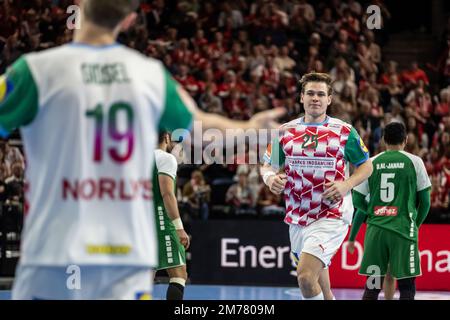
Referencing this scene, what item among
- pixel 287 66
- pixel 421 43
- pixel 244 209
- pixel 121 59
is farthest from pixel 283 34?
pixel 121 59

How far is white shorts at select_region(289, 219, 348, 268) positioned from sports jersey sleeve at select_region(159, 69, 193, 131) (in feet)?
12.0

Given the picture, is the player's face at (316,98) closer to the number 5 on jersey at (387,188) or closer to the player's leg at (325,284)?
the number 5 on jersey at (387,188)

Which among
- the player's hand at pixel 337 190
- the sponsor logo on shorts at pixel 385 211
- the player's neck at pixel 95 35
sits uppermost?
the player's neck at pixel 95 35

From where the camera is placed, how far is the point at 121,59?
343 centimetres

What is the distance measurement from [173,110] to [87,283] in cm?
78

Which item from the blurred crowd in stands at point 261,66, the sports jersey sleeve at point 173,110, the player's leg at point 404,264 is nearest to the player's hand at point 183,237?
the player's leg at point 404,264

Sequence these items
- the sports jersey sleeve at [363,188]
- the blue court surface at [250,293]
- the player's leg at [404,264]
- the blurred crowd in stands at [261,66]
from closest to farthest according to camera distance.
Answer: the player's leg at [404,264]
the sports jersey sleeve at [363,188]
the blue court surface at [250,293]
the blurred crowd in stands at [261,66]

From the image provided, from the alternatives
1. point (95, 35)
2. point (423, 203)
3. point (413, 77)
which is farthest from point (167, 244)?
point (413, 77)

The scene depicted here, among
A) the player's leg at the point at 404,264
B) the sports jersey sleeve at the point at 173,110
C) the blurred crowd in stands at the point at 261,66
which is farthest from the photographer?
the blurred crowd in stands at the point at 261,66

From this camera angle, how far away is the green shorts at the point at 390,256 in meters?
8.04
